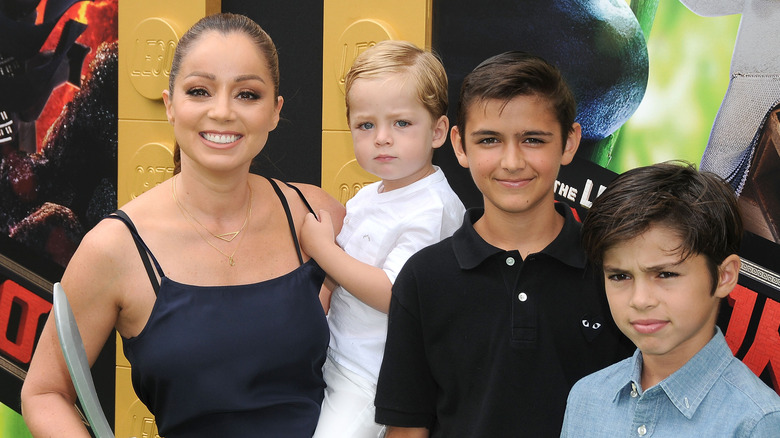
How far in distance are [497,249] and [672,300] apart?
0.44 m

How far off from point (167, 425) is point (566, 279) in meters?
1.01

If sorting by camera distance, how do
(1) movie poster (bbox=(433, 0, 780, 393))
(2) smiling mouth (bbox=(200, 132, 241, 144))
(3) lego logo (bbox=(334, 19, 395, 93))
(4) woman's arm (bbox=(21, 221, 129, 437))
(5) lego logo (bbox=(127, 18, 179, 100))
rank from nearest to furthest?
1. (4) woman's arm (bbox=(21, 221, 129, 437))
2. (2) smiling mouth (bbox=(200, 132, 241, 144))
3. (1) movie poster (bbox=(433, 0, 780, 393))
4. (3) lego logo (bbox=(334, 19, 395, 93))
5. (5) lego logo (bbox=(127, 18, 179, 100))

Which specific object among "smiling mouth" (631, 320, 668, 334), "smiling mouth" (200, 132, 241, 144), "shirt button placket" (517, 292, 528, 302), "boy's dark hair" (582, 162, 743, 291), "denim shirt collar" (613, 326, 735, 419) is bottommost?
"denim shirt collar" (613, 326, 735, 419)

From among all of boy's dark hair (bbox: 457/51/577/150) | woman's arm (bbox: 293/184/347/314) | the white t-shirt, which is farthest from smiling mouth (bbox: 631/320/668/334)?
woman's arm (bbox: 293/184/347/314)

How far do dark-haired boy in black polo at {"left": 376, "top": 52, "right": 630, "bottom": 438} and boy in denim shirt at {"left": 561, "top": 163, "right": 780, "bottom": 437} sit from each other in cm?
17

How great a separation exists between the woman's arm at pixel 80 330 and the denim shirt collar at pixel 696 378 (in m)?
1.23

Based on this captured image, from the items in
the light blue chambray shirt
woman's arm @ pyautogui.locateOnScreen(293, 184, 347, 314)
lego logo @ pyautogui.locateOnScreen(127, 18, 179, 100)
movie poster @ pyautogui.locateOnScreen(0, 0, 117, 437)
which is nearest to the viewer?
the light blue chambray shirt

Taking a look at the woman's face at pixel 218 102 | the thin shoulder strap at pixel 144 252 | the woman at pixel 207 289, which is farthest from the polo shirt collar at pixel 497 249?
the thin shoulder strap at pixel 144 252

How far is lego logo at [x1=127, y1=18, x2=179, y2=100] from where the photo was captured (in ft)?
11.1

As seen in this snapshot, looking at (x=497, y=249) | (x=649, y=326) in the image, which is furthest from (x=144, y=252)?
(x=649, y=326)

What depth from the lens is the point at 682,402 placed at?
151 cm

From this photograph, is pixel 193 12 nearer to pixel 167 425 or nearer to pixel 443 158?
pixel 443 158

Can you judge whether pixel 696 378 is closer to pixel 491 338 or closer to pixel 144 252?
pixel 491 338

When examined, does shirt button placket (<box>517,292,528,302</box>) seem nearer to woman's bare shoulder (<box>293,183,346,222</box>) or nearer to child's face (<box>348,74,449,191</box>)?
child's face (<box>348,74,449,191</box>)
